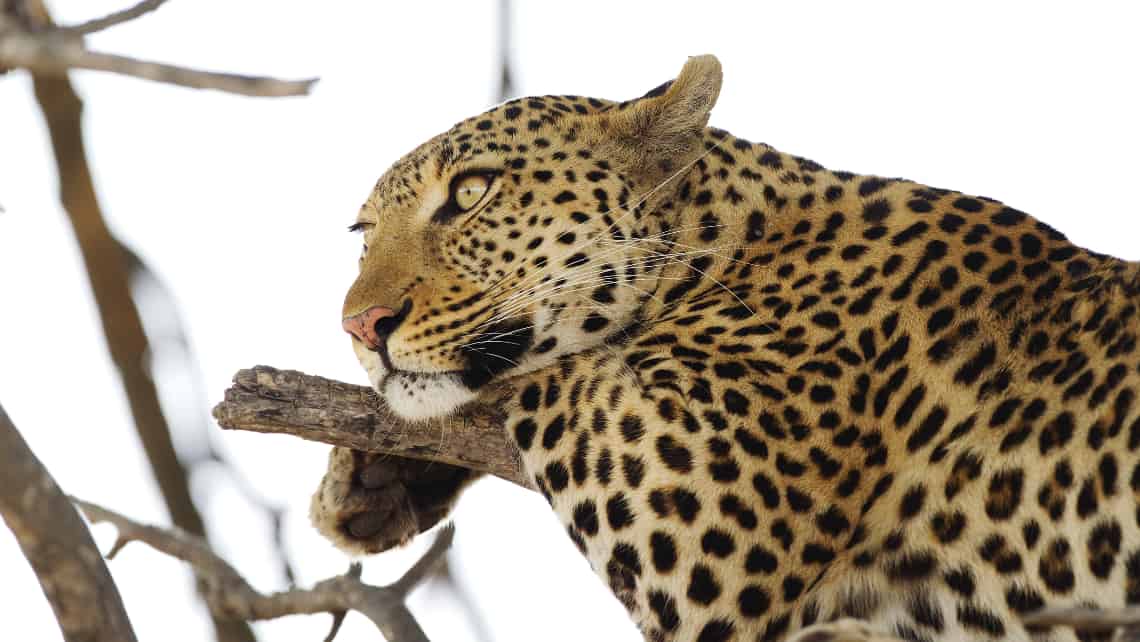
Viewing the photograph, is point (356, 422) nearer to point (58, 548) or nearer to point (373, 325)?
point (373, 325)

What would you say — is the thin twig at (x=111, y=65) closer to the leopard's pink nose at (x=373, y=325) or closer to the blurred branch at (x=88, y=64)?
the blurred branch at (x=88, y=64)

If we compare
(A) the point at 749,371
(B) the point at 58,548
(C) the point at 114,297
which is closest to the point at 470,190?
(A) the point at 749,371

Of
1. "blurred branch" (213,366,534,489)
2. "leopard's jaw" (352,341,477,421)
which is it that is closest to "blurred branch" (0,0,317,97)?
"blurred branch" (213,366,534,489)

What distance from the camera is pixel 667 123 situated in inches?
263

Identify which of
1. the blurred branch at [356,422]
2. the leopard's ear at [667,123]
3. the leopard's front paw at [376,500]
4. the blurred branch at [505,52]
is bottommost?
the leopard's front paw at [376,500]

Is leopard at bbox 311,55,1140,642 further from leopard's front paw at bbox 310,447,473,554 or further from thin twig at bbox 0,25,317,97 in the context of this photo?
thin twig at bbox 0,25,317,97

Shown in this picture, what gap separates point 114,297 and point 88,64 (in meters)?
1.08

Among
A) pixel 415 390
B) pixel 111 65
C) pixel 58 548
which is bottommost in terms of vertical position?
pixel 415 390

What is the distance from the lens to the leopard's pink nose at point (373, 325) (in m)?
6.17

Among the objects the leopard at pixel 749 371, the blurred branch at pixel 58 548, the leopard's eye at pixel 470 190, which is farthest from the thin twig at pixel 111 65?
the leopard's eye at pixel 470 190

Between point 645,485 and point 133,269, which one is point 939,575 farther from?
point 133,269

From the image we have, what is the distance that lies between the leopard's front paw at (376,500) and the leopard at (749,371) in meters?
0.01

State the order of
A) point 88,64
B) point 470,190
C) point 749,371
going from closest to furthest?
point 88,64 < point 749,371 < point 470,190

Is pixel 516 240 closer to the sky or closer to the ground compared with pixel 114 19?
closer to the ground
